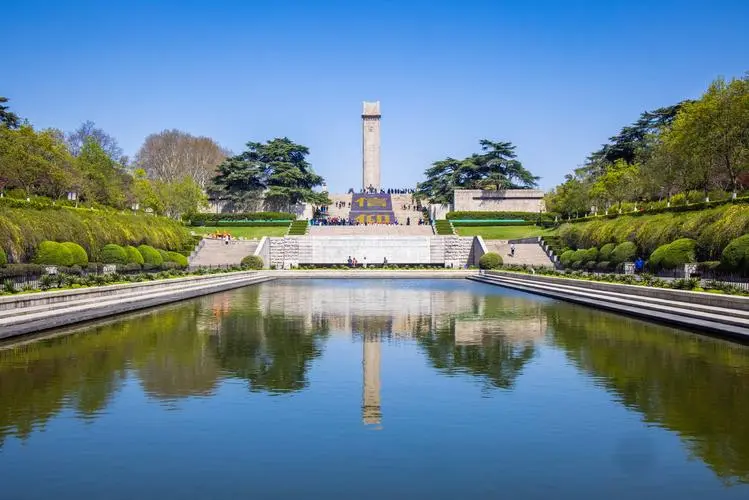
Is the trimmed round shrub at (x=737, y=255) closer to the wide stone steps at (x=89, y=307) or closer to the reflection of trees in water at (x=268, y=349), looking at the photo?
the reflection of trees in water at (x=268, y=349)

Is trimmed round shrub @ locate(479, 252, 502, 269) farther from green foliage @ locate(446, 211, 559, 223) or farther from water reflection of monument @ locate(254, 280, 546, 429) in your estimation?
green foliage @ locate(446, 211, 559, 223)

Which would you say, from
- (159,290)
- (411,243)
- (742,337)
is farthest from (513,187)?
(742,337)

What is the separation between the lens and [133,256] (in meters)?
39.9

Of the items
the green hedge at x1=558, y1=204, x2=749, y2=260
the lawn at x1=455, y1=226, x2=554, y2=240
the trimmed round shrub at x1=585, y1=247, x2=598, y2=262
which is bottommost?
the trimmed round shrub at x1=585, y1=247, x2=598, y2=262

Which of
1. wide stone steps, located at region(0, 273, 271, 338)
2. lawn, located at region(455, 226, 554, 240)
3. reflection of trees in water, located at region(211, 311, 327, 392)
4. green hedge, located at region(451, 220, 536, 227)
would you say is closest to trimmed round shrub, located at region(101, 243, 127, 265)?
wide stone steps, located at region(0, 273, 271, 338)

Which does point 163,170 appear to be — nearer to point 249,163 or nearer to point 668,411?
point 249,163

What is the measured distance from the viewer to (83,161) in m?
59.1

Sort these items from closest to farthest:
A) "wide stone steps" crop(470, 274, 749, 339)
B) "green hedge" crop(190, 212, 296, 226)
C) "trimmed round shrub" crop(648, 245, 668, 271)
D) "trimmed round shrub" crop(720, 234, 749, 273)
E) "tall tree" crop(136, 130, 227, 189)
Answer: "wide stone steps" crop(470, 274, 749, 339) → "trimmed round shrub" crop(720, 234, 749, 273) → "trimmed round shrub" crop(648, 245, 668, 271) → "green hedge" crop(190, 212, 296, 226) → "tall tree" crop(136, 130, 227, 189)

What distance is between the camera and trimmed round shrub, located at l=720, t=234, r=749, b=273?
86.3 ft

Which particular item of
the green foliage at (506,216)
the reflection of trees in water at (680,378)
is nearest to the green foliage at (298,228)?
the green foliage at (506,216)

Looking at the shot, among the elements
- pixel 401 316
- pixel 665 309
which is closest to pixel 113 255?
pixel 401 316

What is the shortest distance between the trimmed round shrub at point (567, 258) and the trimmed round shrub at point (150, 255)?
25080mm

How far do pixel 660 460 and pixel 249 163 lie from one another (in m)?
74.7

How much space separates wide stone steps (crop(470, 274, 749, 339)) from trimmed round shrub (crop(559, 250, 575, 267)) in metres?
15.1
